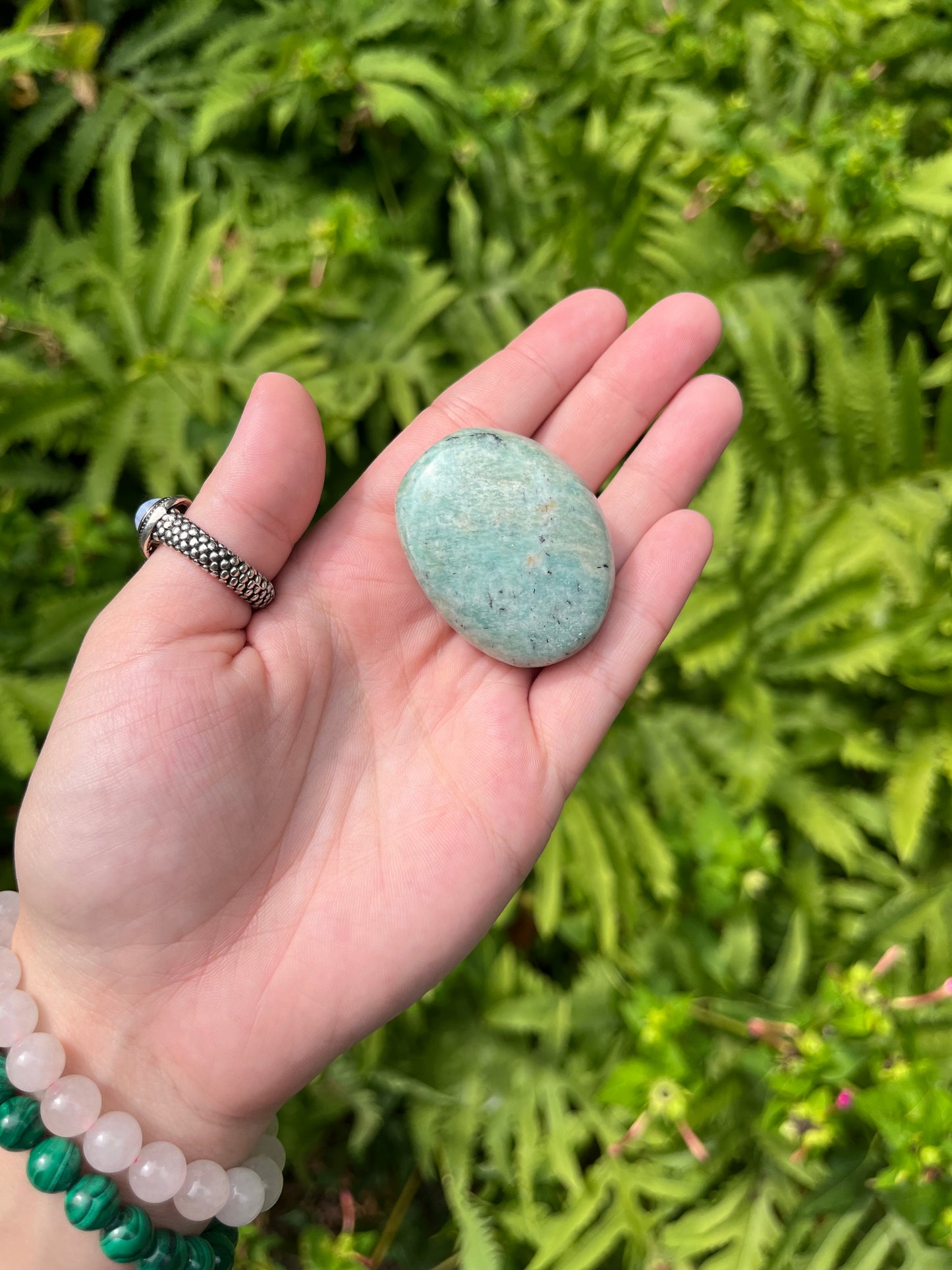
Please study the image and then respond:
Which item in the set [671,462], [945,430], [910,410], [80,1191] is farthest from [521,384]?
[80,1191]

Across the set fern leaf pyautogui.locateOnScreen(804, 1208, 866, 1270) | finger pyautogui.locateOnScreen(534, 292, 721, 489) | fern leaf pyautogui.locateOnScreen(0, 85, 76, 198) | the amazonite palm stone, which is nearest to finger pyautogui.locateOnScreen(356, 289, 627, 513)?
finger pyautogui.locateOnScreen(534, 292, 721, 489)

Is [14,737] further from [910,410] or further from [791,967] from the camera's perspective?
[910,410]

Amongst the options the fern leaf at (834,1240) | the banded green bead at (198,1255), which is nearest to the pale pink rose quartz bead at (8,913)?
the banded green bead at (198,1255)

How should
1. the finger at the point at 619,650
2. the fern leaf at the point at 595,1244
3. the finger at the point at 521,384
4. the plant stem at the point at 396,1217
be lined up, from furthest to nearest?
the plant stem at the point at 396,1217, the fern leaf at the point at 595,1244, the finger at the point at 521,384, the finger at the point at 619,650

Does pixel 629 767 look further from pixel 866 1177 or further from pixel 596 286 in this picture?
pixel 596 286

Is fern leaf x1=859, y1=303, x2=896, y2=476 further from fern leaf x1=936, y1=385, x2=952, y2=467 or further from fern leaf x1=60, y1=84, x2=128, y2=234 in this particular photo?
fern leaf x1=60, y1=84, x2=128, y2=234

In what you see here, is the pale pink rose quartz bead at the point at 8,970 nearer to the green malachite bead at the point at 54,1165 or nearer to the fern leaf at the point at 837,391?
the green malachite bead at the point at 54,1165
